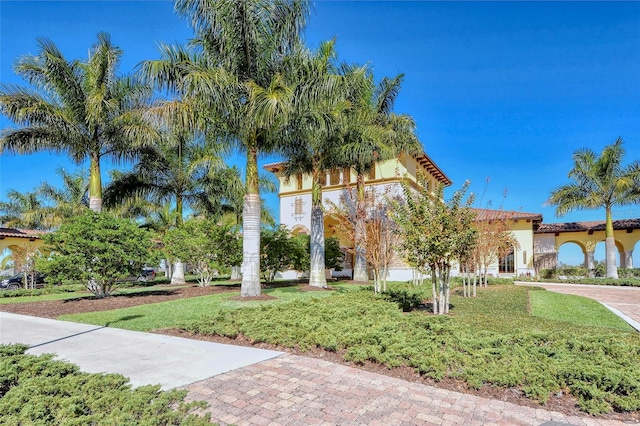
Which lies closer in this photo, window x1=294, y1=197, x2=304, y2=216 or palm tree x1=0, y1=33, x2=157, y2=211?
palm tree x1=0, y1=33, x2=157, y2=211

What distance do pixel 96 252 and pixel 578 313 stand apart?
1532 cm

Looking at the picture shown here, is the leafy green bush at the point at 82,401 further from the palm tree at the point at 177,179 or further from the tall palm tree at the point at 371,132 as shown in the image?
the palm tree at the point at 177,179

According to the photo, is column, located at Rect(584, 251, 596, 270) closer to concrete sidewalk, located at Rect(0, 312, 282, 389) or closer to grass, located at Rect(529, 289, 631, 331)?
grass, located at Rect(529, 289, 631, 331)

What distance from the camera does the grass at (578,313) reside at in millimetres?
8664

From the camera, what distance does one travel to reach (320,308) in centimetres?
890

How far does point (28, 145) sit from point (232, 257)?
10023 mm

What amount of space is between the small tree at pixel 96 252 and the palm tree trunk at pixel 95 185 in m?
1.97

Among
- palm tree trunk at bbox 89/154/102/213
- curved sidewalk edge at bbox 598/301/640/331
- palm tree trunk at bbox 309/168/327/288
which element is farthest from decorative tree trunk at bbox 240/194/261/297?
curved sidewalk edge at bbox 598/301/640/331

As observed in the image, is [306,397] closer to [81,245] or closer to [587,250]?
[81,245]

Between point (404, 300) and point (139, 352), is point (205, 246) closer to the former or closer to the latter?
point (404, 300)

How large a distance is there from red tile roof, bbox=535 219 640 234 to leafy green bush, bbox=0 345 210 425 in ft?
114

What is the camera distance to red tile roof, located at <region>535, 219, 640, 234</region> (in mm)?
29453

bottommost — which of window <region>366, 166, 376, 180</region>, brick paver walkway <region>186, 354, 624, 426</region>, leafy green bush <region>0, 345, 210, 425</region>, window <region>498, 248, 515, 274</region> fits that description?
window <region>498, 248, 515, 274</region>

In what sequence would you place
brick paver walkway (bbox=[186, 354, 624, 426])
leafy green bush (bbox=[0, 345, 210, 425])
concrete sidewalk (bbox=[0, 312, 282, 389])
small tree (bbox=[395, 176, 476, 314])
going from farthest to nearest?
small tree (bbox=[395, 176, 476, 314]) < concrete sidewalk (bbox=[0, 312, 282, 389]) < brick paver walkway (bbox=[186, 354, 624, 426]) < leafy green bush (bbox=[0, 345, 210, 425])
